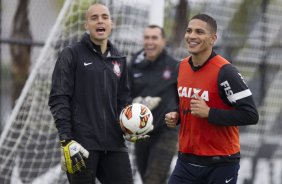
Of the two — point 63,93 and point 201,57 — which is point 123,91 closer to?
point 63,93

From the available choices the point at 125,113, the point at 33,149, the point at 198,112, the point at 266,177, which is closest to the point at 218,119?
the point at 198,112

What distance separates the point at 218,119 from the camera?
5.25 m

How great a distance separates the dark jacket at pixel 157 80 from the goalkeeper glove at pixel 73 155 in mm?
2350

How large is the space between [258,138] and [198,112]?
5073 mm

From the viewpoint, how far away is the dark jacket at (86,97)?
18.2ft

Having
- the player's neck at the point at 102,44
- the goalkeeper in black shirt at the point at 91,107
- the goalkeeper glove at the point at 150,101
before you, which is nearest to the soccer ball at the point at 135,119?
the goalkeeper in black shirt at the point at 91,107

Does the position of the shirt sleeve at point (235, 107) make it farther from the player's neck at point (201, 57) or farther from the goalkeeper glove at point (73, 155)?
the goalkeeper glove at point (73, 155)

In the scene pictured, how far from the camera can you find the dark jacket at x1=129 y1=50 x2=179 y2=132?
7.79 metres

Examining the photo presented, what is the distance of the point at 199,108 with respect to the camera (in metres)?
5.29

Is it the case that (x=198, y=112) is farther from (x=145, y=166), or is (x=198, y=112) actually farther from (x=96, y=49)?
(x=145, y=166)

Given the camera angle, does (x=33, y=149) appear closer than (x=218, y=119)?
No

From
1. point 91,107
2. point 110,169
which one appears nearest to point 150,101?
point 110,169

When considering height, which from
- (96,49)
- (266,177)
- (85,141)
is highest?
(96,49)

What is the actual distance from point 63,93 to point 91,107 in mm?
249
